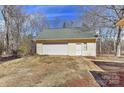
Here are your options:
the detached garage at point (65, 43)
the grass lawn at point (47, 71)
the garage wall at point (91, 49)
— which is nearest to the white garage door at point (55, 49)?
the detached garage at point (65, 43)

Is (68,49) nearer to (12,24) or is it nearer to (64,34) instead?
(64,34)

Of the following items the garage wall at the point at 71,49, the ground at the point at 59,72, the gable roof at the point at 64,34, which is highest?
the gable roof at the point at 64,34

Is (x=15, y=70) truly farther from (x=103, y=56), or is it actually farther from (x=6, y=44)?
(x=103, y=56)

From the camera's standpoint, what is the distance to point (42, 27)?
611 centimetres

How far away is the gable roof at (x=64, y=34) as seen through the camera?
609 cm

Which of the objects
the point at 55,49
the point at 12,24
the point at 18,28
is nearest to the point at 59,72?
the point at 55,49

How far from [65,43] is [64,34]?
0.16 meters

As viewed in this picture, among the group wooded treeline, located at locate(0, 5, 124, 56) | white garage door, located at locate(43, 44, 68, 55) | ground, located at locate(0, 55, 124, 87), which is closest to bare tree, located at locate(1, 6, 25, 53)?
wooded treeline, located at locate(0, 5, 124, 56)

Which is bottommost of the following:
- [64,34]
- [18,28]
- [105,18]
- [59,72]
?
[59,72]

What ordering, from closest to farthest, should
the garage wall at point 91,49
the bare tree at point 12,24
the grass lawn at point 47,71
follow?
the grass lawn at point 47,71 < the bare tree at point 12,24 < the garage wall at point 91,49

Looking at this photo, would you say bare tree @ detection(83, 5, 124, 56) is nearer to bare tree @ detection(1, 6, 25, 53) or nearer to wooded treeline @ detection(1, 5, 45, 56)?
wooded treeline @ detection(1, 5, 45, 56)

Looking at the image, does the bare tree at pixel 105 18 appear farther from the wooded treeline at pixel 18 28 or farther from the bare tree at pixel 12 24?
the bare tree at pixel 12 24
